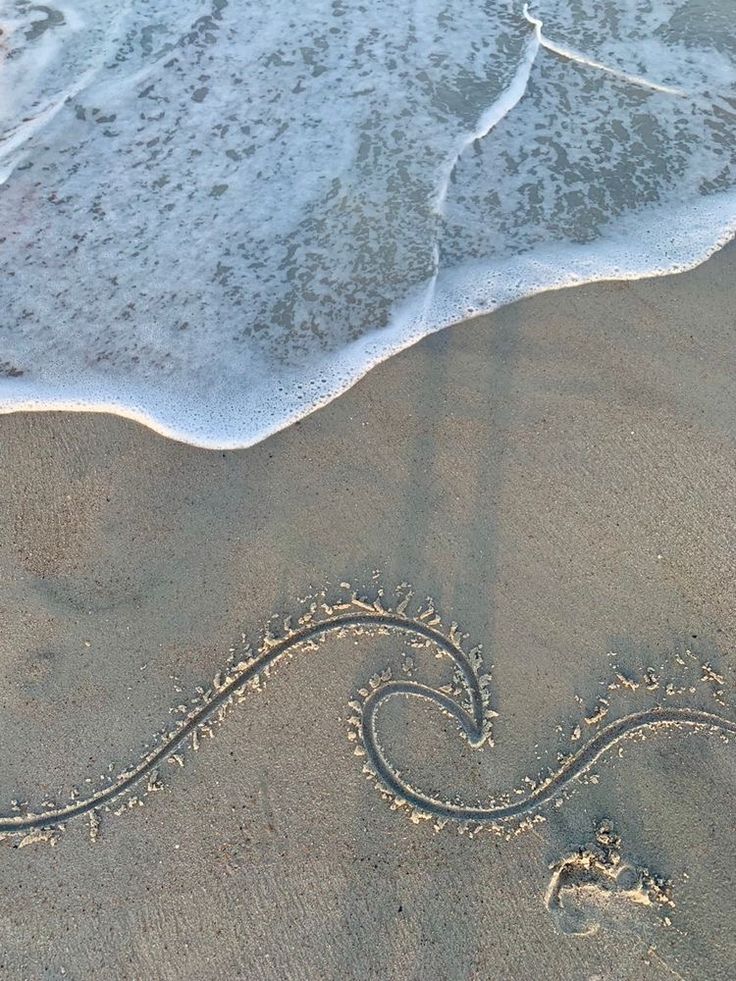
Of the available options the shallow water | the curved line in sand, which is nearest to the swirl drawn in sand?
the curved line in sand

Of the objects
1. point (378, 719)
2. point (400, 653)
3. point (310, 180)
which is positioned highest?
point (310, 180)

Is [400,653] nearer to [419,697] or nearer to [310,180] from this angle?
[419,697]

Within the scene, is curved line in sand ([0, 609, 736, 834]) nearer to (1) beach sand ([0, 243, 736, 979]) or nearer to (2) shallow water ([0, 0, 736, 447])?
(1) beach sand ([0, 243, 736, 979])

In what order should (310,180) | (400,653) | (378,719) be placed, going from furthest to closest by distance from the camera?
1. (310,180)
2. (400,653)
3. (378,719)

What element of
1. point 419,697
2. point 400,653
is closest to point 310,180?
point 400,653

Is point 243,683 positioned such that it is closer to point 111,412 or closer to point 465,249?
point 111,412

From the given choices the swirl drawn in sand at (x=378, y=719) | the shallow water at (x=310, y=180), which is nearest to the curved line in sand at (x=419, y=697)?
the swirl drawn in sand at (x=378, y=719)

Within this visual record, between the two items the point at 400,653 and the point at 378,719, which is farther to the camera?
the point at 400,653

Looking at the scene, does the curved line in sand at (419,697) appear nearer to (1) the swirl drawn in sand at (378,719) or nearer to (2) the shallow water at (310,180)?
(1) the swirl drawn in sand at (378,719)
